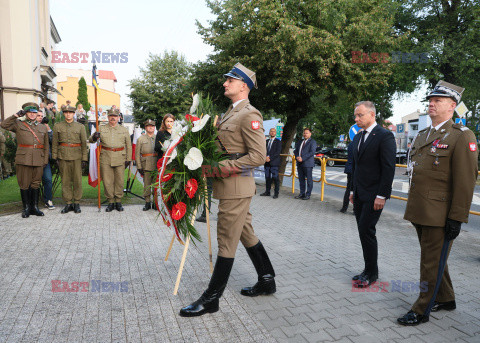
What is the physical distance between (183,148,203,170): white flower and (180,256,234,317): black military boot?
87 centimetres

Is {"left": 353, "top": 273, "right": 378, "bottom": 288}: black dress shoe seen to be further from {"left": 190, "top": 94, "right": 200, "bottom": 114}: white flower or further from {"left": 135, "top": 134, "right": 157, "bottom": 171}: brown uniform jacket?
{"left": 135, "top": 134, "right": 157, "bottom": 171}: brown uniform jacket

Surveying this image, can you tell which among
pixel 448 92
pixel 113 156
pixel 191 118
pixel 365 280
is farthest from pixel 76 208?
pixel 448 92

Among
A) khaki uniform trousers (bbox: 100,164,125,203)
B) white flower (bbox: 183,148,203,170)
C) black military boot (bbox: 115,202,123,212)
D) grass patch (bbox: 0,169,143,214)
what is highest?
white flower (bbox: 183,148,203,170)

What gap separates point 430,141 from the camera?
333 centimetres

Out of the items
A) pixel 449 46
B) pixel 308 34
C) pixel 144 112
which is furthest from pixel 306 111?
pixel 144 112

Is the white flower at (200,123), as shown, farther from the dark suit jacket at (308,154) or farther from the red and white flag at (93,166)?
the dark suit jacket at (308,154)

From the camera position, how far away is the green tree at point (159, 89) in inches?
1529

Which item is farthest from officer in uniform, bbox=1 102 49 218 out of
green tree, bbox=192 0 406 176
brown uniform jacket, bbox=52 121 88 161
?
green tree, bbox=192 0 406 176

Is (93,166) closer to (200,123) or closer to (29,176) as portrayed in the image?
(29,176)

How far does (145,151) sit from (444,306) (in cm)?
681

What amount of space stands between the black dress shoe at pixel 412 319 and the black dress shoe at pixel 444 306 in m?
0.28

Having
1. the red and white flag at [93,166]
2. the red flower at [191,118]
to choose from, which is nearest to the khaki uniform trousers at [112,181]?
the red and white flag at [93,166]

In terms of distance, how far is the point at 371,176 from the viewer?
13.3 feet

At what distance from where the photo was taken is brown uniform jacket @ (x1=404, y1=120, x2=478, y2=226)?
3074 mm
